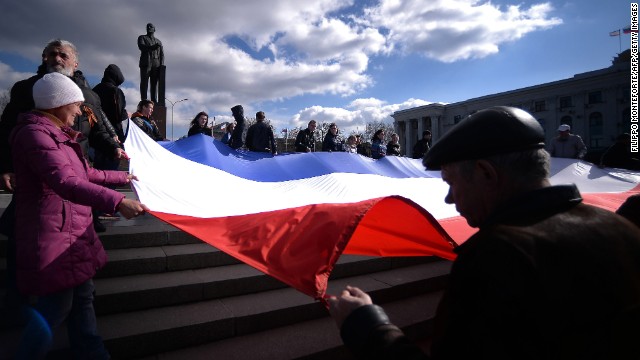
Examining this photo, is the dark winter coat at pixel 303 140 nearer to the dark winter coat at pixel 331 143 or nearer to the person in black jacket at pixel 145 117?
the dark winter coat at pixel 331 143

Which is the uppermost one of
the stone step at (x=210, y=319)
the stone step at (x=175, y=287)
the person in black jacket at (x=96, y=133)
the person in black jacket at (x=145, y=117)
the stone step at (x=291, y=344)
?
the person in black jacket at (x=145, y=117)

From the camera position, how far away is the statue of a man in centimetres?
1188

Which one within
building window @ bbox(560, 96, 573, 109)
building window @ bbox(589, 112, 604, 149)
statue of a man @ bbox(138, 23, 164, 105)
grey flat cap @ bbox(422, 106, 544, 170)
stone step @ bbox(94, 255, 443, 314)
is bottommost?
stone step @ bbox(94, 255, 443, 314)

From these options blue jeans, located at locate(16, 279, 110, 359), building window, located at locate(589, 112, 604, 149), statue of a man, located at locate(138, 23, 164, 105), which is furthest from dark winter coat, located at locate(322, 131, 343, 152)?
building window, located at locate(589, 112, 604, 149)

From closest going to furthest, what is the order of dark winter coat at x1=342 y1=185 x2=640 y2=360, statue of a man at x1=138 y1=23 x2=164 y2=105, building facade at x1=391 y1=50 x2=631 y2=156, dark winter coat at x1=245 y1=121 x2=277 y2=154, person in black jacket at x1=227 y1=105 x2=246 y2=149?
dark winter coat at x1=342 y1=185 x2=640 y2=360, dark winter coat at x1=245 y1=121 x2=277 y2=154, person in black jacket at x1=227 y1=105 x2=246 y2=149, statue of a man at x1=138 y1=23 x2=164 y2=105, building facade at x1=391 y1=50 x2=631 y2=156

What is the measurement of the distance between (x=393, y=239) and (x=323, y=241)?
0.83 m

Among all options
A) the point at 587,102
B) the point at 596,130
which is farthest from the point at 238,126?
the point at 587,102

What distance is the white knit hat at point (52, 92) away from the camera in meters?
2.02

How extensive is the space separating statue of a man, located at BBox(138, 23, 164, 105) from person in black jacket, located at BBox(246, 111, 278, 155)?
556 centimetres

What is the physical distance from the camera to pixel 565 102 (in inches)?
2391

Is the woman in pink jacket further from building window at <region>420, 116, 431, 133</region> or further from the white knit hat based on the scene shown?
building window at <region>420, 116, 431, 133</region>

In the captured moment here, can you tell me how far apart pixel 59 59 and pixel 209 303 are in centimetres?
247

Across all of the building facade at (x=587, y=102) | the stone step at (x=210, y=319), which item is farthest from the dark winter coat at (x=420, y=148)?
the building facade at (x=587, y=102)

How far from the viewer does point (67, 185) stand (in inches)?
73.0
